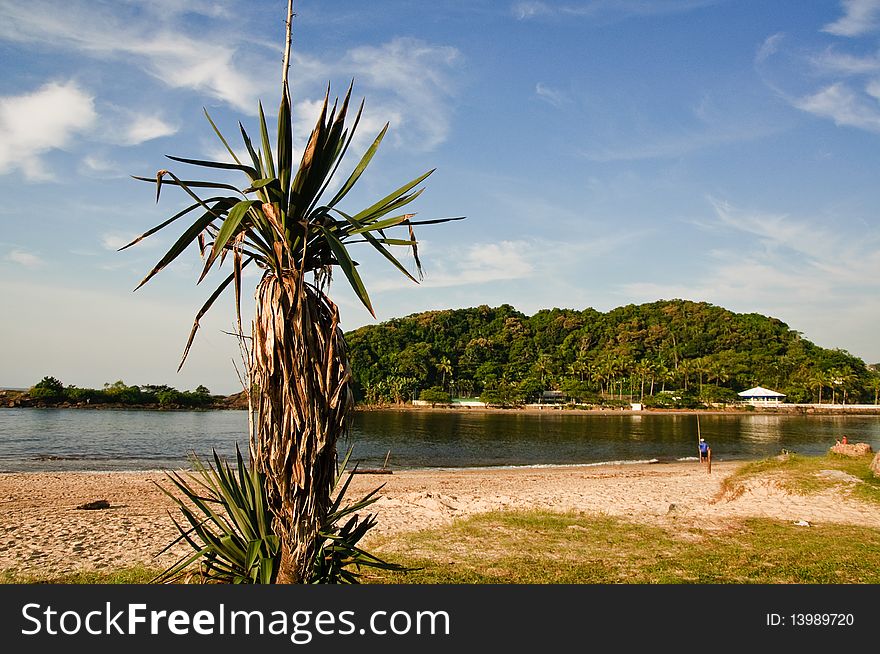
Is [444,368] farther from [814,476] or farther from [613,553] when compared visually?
[613,553]

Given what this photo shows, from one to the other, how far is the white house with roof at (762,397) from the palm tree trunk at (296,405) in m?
104

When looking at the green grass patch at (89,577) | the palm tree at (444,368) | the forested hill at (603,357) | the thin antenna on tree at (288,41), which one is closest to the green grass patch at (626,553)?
the green grass patch at (89,577)

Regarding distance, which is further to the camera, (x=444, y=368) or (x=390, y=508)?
(x=444, y=368)

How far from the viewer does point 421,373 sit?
115250 millimetres

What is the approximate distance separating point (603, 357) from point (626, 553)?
364ft

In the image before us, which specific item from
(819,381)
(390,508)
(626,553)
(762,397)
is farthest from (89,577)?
(819,381)

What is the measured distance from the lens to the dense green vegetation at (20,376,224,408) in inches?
3713

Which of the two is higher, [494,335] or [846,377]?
[494,335]

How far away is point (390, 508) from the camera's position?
518 inches

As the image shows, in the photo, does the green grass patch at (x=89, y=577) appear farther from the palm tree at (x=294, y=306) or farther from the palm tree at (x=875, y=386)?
the palm tree at (x=875, y=386)

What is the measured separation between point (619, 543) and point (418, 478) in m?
14.7

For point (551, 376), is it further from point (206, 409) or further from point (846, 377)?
point (206, 409)

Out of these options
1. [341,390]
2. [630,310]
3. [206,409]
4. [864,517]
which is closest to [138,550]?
[341,390]

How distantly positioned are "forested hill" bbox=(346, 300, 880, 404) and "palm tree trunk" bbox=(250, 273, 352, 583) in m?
99.3
